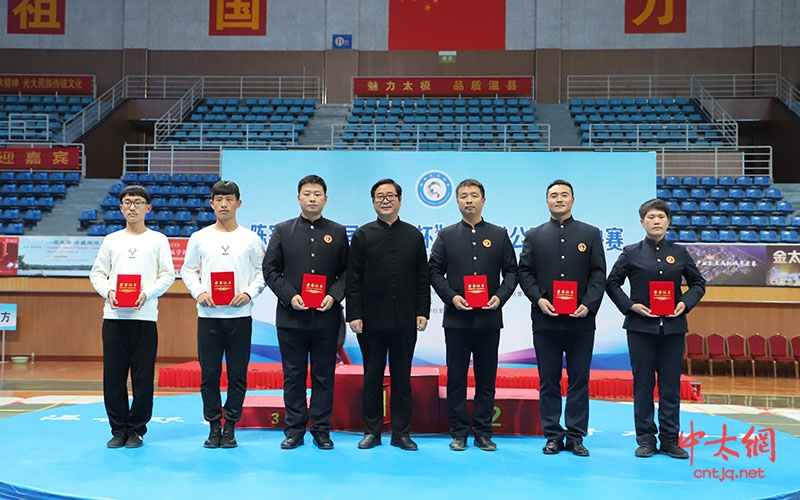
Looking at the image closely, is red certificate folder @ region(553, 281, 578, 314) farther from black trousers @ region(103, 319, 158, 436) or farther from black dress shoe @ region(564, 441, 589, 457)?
black trousers @ region(103, 319, 158, 436)

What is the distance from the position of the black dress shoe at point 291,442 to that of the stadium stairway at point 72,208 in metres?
8.71

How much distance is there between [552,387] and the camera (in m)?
4.34

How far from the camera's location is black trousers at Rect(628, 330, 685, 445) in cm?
424

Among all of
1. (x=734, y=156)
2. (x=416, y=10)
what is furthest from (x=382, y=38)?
(x=734, y=156)

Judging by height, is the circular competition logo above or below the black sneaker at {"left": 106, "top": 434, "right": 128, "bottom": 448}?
above

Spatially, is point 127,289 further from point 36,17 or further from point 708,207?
point 36,17

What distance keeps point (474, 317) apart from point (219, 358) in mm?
1600

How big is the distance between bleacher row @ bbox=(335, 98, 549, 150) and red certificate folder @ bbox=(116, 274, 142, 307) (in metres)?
8.54

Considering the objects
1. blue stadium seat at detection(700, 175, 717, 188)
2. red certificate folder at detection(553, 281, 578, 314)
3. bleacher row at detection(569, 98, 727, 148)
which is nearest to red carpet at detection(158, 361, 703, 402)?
red certificate folder at detection(553, 281, 578, 314)

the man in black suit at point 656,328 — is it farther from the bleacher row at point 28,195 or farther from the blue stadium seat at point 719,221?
the bleacher row at point 28,195

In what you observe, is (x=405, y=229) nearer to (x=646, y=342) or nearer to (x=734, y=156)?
(x=646, y=342)

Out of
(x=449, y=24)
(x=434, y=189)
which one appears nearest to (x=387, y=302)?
(x=434, y=189)

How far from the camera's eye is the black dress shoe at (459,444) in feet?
14.2

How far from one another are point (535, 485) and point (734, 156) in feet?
36.4
